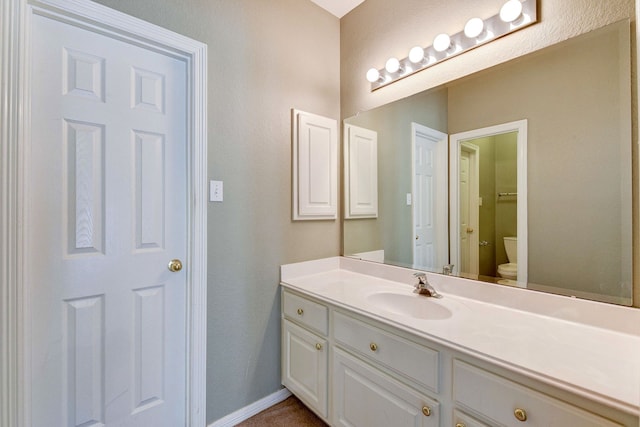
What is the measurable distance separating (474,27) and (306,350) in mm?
1812

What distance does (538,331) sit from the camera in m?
1.00

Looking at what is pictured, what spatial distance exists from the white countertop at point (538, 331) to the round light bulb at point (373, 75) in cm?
126

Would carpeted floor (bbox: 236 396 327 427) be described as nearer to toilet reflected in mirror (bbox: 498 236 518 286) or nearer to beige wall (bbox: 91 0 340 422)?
beige wall (bbox: 91 0 340 422)

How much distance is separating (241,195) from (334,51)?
50.4 inches

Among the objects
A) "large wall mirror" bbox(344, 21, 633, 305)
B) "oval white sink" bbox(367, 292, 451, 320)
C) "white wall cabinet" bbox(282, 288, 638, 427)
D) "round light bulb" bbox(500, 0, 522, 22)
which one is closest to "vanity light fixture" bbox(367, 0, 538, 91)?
"round light bulb" bbox(500, 0, 522, 22)

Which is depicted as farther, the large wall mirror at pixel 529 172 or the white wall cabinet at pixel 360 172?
the white wall cabinet at pixel 360 172

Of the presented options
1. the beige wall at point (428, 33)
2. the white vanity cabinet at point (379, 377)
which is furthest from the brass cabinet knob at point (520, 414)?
the beige wall at point (428, 33)

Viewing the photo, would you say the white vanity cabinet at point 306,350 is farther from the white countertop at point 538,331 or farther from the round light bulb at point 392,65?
the round light bulb at point 392,65

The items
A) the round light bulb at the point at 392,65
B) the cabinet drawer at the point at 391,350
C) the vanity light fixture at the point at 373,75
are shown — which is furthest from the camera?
the vanity light fixture at the point at 373,75

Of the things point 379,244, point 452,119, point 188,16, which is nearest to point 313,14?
point 188,16

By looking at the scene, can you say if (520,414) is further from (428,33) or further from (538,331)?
(428,33)

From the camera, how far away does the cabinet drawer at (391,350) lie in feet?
3.25

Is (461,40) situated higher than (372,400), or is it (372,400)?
(461,40)

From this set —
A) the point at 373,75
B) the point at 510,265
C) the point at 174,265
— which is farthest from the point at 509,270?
the point at 174,265
